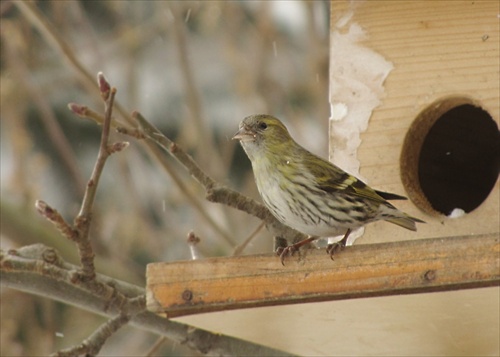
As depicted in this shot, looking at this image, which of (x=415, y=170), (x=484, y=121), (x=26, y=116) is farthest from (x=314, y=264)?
(x=26, y=116)

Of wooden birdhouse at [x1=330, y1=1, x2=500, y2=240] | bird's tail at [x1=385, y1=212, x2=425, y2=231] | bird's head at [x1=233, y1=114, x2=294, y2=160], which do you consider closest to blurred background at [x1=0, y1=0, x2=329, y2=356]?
bird's head at [x1=233, y1=114, x2=294, y2=160]

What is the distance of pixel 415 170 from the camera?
475cm

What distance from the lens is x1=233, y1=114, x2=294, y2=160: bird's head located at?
15.3 feet

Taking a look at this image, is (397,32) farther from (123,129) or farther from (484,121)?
(123,129)

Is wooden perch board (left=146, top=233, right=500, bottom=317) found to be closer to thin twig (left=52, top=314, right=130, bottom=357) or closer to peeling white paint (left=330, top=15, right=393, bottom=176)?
thin twig (left=52, top=314, right=130, bottom=357)

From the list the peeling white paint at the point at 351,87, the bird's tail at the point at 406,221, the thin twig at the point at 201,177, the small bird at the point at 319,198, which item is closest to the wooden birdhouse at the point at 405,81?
the peeling white paint at the point at 351,87

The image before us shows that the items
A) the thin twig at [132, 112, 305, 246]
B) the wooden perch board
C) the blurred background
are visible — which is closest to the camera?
the wooden perch board

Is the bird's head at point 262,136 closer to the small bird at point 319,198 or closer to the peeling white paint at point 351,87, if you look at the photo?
the small bird at point 319,198

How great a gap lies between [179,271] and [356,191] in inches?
36.5

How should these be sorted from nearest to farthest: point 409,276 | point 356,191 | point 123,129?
point 409,276 → point 123,129 → point 356,191

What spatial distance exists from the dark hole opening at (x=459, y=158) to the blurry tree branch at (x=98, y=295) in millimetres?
1167

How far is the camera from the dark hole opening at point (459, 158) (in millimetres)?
5094

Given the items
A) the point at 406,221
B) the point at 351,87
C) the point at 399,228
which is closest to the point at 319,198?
the point at 406,221

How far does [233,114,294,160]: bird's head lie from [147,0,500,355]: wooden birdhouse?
24cm
